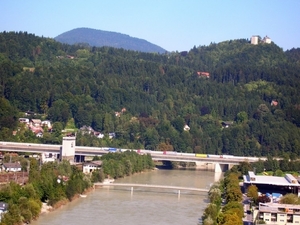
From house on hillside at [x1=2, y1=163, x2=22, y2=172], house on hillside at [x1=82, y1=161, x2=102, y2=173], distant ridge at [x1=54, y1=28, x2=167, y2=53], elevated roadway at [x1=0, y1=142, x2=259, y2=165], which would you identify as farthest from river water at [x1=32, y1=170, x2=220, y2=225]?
distant ridge at [x1=54, y1=28, x2=167, y2=53]

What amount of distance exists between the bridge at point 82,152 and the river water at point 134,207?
5.12 meters

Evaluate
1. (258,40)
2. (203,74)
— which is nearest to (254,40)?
(258,40)

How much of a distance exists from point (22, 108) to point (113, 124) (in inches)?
175

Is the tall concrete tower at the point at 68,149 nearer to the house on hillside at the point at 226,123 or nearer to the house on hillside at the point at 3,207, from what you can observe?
the house on hillside at the point at 226,123

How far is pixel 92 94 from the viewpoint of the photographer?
147 ft

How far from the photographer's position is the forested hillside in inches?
1547

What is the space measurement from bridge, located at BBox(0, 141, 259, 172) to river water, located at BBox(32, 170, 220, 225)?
16.8 feet

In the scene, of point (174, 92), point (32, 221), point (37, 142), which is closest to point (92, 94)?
point (174, 92)

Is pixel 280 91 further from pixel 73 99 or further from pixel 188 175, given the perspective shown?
pixel 188 175

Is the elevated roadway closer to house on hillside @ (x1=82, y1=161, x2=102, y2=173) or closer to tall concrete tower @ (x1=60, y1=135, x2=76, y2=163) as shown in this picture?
tall concrete tower @ (x1=60, y1=135, x2=76, y2=163)

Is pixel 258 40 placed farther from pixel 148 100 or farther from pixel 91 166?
pixel 91 166

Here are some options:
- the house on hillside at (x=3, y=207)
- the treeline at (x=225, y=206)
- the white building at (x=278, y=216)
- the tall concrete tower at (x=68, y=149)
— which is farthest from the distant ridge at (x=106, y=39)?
the house on hillside at (x=3, y=207)

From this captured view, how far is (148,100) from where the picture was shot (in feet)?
153

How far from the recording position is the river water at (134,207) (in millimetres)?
20531
